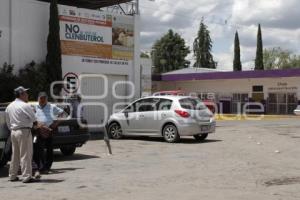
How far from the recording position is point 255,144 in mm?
18438

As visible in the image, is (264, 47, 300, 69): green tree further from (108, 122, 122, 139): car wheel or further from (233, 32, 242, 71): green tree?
(108, 122, 122, 139): car wheel

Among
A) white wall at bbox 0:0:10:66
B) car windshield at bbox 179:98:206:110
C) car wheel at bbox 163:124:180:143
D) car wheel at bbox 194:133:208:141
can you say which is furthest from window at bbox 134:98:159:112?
white wall at bbox 0:0:10:66

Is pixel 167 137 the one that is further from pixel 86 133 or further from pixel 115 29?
pixel 115 29

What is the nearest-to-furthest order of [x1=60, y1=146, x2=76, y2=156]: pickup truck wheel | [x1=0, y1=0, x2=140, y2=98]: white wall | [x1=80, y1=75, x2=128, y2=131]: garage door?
[x1=60, y1=146, x2=76, y2=156]: pickup truck wheel < [x1=0, y1=0, x2=140, y2=98]: white wall < [x1=80, y1=75, x2=128, y2=131]: garage door

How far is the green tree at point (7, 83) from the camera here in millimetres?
19922

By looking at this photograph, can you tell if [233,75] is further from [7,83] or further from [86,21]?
[7,83]

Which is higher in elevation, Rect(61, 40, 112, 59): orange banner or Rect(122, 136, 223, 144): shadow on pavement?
Rect(61, 40, 112, 59): orange banner

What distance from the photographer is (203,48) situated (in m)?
85.8

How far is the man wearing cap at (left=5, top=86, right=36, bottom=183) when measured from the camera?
34.6 ft

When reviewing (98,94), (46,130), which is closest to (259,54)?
(98,94)

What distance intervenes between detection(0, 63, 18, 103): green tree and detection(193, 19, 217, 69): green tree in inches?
2629

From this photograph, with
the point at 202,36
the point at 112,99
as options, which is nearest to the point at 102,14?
the point at 112,99

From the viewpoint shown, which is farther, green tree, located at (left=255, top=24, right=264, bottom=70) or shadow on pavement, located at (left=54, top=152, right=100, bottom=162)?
green tree, located at (left=255, top=24, right=264, bottom=70)

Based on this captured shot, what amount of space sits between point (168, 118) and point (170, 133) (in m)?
0.53
